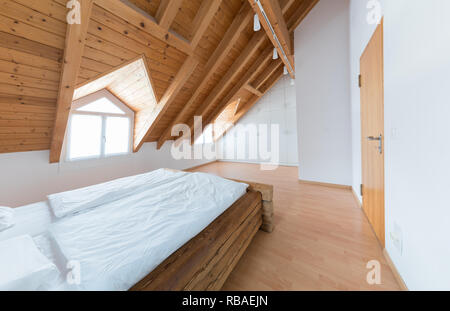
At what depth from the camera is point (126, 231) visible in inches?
39.4

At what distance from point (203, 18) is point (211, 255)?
2.75 metres

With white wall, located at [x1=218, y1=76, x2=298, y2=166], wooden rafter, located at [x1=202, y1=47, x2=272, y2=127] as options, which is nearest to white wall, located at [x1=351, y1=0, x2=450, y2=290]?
wooden rafter, located at [x1=202, y1=47, x2=272, y2=127]

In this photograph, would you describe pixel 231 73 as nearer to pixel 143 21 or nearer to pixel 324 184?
pixel 143 21

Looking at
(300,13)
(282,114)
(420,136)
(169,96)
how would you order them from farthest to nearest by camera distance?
(282,114), (300,13), (169,96), (420,136)

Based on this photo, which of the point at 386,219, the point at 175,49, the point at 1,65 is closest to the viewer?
the point at 386,219

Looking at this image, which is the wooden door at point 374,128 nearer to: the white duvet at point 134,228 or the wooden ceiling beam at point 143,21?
the white duvet at point 134,228

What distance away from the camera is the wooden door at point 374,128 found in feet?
4.87

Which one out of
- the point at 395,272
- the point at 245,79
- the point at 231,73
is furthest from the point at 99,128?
the point at 395,272

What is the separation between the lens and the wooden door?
149 centimetres

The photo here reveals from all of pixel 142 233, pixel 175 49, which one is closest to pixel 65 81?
pixel 175 49
